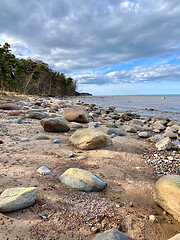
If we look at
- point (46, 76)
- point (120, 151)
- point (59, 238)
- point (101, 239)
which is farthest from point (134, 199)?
point (46, 76)

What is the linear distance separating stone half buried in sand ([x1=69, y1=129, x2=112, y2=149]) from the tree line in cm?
2386

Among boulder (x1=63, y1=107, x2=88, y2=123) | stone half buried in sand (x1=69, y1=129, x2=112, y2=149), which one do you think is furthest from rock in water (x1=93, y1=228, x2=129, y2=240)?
boulder (x1=63, y1=107, x2=88, y2=123)

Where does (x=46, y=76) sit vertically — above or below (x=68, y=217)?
above

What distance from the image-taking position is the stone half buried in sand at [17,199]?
179cm

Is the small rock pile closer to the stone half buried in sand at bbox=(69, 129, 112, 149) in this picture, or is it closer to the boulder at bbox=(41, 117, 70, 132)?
the stone half buried in sand at bbox=(69, 129, 112, 149)

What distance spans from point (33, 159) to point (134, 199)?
83.4 inches

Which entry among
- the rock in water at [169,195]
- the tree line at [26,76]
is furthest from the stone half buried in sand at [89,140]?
the tree line at [26,76]

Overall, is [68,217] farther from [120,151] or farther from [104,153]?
[120,151]

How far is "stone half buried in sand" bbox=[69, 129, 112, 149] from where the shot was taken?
421 centimetres

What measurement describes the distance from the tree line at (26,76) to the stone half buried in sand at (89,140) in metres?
23.9

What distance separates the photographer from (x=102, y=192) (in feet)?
8.00

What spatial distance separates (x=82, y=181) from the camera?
2.47 metres

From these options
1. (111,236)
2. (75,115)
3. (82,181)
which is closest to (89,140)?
(82,181)

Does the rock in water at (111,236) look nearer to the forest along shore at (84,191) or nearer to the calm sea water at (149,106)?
the forest along shore at (84,191)
